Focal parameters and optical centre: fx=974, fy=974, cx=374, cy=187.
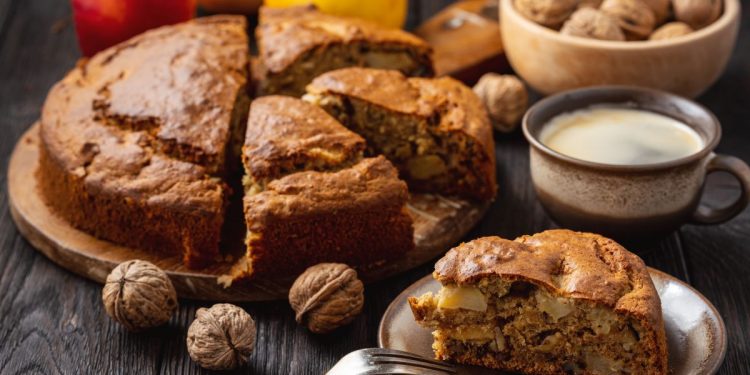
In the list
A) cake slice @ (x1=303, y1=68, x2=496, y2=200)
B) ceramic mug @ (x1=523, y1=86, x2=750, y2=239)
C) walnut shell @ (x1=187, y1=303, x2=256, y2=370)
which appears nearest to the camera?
walnut shell @ (x1=187, y1=303, x2=256, y2=370)

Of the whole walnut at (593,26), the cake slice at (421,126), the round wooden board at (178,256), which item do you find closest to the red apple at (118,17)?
the round wooden board at (178,256)

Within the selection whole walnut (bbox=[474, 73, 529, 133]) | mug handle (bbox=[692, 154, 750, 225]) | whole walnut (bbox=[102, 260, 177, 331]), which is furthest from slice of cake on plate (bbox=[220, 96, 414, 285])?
mug handle (bbox=[692, 154, 750, 225])

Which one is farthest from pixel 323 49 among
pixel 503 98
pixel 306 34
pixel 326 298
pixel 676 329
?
pixel 676 329

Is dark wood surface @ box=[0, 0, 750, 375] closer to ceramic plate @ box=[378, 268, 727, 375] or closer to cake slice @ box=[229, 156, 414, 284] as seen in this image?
cake slice @ box=[229, 156, 414, 284]

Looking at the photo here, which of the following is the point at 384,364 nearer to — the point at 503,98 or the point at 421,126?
the point at 421,126

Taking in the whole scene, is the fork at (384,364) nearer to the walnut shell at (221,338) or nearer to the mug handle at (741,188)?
the walnut shell at (221,338)

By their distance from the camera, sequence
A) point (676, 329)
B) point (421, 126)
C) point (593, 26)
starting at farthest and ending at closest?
1. point (593, 26)
2. point (421, 126)
3. point (676, 329)
